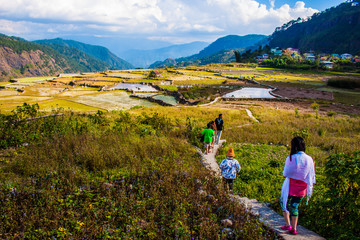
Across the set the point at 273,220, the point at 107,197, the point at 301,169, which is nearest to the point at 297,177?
the point at 301,169

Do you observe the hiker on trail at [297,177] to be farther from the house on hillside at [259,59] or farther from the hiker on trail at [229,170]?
the house on hillside at [259,59]

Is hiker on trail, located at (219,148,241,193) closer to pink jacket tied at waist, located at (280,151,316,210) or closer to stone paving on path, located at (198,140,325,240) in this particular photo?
stone paving on path, located at (198,140,325,240)

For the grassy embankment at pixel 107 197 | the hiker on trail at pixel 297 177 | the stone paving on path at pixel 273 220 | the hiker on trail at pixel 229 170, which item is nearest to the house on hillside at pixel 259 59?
the hiker on trail at pixel 229 170

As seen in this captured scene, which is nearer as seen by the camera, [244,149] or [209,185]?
[209,185]

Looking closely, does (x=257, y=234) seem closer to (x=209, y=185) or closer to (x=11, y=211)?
(x=209, y=185)

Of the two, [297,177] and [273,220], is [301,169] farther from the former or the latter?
[273,220]

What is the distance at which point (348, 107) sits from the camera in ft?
94.6

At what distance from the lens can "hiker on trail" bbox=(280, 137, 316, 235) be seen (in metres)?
4.33

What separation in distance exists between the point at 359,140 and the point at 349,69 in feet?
297

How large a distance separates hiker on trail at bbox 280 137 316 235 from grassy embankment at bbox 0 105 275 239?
0.70m

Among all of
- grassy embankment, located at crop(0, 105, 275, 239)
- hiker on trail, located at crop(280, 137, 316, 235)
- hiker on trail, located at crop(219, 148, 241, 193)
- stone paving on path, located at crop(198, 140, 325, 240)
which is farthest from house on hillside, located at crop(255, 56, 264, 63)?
hiker on trail, located at crop(280, 137, 316, 235)

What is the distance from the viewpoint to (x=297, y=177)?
4.38 metres

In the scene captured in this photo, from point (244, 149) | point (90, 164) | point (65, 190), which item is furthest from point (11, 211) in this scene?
point (244, 149)

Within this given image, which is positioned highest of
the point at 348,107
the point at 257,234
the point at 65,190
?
the point at 65,190
